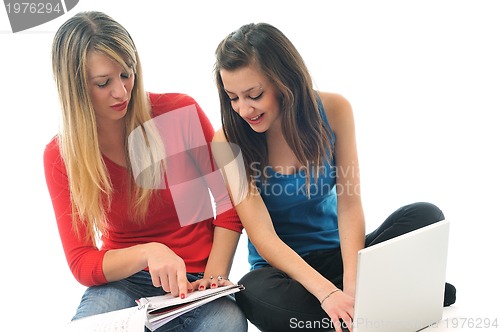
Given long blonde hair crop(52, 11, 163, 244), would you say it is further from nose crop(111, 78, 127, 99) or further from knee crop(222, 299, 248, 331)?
knee crop(222, 299, 248, 331)

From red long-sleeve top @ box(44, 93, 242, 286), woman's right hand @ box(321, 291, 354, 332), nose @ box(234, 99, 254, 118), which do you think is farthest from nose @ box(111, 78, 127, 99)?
woman's right hand @ box(321, 291, 354, 332)

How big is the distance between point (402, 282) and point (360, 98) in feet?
3.78

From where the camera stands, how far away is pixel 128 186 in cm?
169

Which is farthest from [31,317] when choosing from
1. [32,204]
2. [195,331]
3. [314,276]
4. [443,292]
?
[443,292]

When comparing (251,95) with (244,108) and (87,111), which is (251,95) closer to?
(244,108)

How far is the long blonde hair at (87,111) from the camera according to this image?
1.56 meters

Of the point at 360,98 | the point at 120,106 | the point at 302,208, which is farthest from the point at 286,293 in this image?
the point at 360,98

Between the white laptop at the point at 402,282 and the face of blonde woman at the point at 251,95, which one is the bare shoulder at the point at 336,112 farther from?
the white laptop at the point at 402,282

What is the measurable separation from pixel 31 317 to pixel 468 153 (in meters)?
1.52

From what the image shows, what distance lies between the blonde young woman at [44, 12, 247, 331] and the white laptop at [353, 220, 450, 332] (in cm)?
31

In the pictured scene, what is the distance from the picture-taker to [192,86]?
2.31 metres

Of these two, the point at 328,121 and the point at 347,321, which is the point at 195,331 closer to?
the point at 347,321

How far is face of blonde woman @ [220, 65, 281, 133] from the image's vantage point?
1.58 m

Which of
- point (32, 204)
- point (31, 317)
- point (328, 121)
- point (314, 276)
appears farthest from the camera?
point (32, 204)
